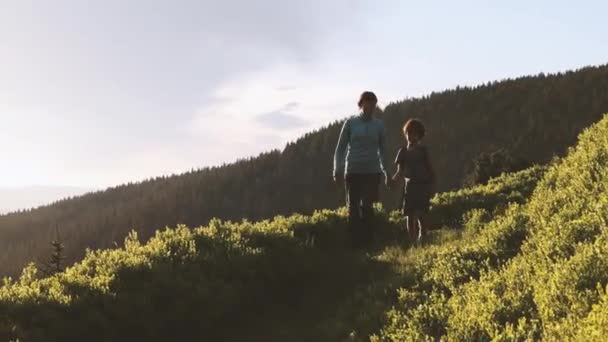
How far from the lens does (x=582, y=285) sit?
→ 16.9 ft

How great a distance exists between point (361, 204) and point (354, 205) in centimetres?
14

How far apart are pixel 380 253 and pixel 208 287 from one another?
378cm

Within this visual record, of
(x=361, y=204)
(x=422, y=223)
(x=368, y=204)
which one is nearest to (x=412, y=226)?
(x=422, y=223)

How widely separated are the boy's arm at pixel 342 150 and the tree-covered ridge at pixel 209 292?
1817 millimetres

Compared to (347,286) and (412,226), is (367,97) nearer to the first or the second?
(412,226)

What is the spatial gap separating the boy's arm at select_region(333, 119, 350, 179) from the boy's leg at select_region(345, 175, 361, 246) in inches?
12.6

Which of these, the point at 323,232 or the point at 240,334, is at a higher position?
the point at 323,232

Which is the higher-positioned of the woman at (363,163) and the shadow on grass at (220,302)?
the woman at (363,163)

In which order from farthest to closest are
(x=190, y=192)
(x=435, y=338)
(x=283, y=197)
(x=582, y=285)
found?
(x=190, y=192)
(x=283, y=197)
(x=435, y=338)
(x=582, y=285)

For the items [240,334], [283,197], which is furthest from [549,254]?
[283,197]

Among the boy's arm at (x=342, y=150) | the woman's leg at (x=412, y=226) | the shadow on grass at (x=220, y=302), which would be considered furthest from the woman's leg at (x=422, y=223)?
the shadow on grass at (x=220, y=302)

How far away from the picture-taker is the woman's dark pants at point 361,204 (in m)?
12.0

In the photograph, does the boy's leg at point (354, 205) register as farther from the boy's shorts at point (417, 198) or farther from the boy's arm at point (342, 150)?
the boy's shorts at point (417, 198)

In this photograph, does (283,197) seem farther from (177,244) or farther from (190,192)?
(177,244)
